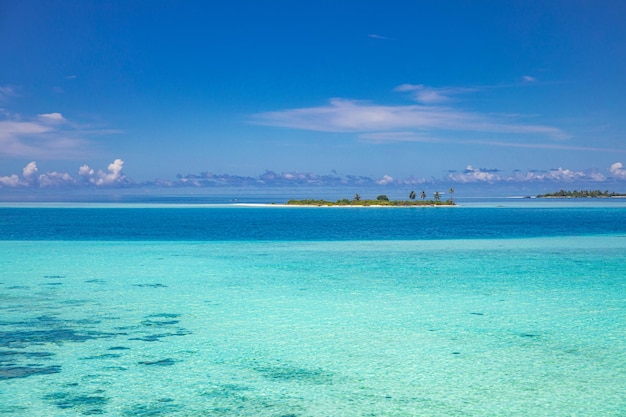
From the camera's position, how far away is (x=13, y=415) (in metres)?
6.96

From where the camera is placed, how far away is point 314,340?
34.9 feet

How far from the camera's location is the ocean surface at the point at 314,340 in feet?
24.7

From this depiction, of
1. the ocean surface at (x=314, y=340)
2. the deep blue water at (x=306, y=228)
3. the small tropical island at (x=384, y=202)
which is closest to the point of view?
the ocean surface at (x=314, y=340)

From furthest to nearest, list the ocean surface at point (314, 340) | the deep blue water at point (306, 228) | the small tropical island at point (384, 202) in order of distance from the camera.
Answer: the small tropical island at point (384, 202)
the deep blue water at point (306, 228)
the ocean surface at point (314, 340)

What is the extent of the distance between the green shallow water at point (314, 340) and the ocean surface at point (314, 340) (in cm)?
4

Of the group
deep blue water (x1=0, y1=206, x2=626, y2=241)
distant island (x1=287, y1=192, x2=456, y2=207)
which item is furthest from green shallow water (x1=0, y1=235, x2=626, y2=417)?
distant island (x1=287, y1=192, x2=456, y2=207)

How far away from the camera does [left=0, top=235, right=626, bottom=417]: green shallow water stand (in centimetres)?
754

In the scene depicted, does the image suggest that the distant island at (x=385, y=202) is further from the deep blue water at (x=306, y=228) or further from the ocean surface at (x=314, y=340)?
the ocean surface at (x=314, y=340)

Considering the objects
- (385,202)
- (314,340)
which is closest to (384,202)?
(385,202)

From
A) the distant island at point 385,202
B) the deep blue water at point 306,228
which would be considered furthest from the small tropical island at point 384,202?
the deep blue water at point 306,228

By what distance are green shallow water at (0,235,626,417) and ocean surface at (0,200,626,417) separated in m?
0.04

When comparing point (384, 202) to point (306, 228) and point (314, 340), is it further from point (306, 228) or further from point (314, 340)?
point (314, 340)

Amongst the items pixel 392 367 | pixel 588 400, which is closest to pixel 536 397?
pixel 588 400

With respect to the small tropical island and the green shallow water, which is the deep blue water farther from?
the small tropical island
